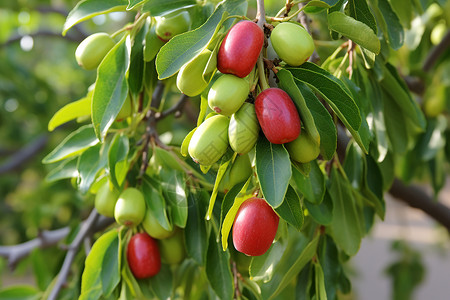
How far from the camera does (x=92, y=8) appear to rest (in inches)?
31.1

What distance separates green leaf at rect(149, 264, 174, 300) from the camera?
91 centimetres

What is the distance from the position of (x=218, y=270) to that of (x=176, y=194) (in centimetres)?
15

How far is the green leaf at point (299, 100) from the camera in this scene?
0.56 m

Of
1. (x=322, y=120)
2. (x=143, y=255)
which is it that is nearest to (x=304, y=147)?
(x=322, y=120)

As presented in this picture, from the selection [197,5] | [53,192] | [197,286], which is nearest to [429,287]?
[53,192]

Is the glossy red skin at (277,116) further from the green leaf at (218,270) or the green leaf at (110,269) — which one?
the green leaf at (110,269)

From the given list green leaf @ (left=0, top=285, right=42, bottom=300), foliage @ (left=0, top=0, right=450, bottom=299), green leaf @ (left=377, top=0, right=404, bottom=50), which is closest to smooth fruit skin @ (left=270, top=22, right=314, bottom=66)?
foliage @ (left=0, top=0, right=450, bottom=299)

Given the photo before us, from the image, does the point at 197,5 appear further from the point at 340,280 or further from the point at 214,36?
the point at 340,280

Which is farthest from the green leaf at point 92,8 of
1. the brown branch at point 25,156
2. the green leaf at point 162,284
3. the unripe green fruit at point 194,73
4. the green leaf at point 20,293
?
the brown branch at point 25,156

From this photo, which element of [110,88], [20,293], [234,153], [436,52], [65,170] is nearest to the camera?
[234,153]

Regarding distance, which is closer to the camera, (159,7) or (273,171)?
(273,171)

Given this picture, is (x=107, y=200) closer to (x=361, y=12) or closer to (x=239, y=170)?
(x=239, y=170)

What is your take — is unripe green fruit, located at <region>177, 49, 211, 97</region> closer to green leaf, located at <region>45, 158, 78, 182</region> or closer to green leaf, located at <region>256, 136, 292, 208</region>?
green leaf, located at <region>256, 136, 292, 208</region>

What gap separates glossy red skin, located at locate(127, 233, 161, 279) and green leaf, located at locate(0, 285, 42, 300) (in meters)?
0.47
